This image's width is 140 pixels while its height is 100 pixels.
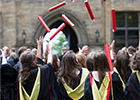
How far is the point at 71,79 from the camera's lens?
2.99 m

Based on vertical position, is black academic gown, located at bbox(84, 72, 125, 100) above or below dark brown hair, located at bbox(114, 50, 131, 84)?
below

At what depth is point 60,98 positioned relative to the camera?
301 cm

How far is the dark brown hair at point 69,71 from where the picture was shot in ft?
9.79

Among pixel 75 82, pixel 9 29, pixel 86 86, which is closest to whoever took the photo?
pixel 86 86

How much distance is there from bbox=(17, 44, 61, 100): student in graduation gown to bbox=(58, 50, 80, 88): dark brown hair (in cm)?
28

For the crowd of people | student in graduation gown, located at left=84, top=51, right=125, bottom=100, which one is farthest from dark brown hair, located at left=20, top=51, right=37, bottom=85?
student in graduation gown, located at left=84, top=51, right=125, bottom=100

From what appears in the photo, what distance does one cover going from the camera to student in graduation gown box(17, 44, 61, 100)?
2740 millimetres

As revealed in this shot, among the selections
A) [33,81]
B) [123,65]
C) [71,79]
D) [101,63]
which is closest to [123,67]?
[123,65]

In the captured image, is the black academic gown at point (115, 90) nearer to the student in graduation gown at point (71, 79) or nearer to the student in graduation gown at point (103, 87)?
the student in graduation gown at point (103, 87)

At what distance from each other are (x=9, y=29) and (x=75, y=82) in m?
8.82

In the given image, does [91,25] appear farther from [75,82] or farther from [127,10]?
[75,82]

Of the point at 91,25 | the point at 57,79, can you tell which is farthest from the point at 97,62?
the point at 91,25

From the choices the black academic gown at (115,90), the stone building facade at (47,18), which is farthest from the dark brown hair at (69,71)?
the stone building facade at (47,18)

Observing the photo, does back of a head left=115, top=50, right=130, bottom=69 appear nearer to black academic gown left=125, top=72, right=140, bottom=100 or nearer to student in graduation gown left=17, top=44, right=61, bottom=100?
black academic gown left=125, top=72, right=140, bottom=100
